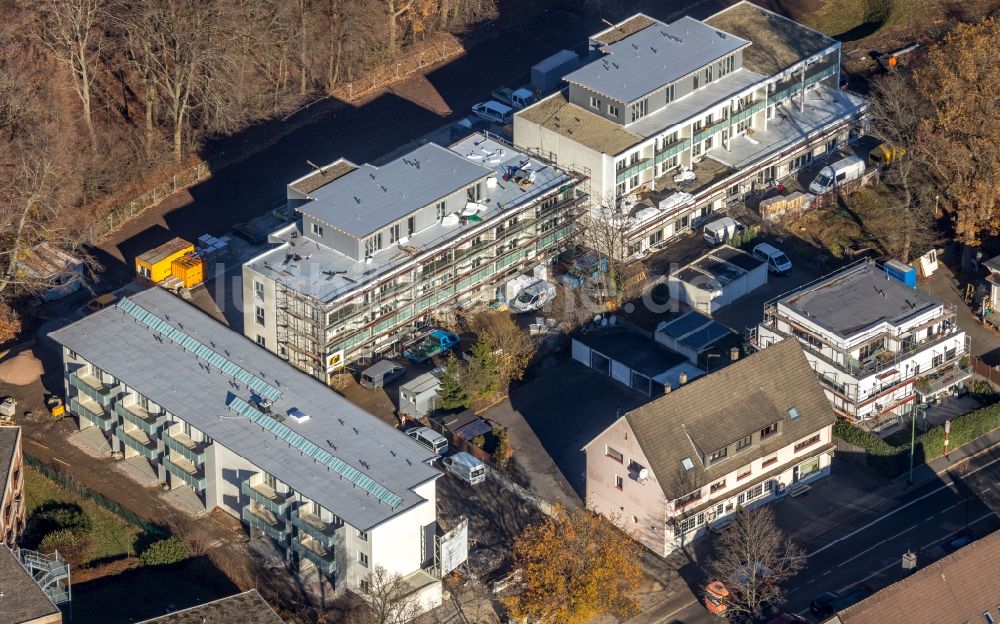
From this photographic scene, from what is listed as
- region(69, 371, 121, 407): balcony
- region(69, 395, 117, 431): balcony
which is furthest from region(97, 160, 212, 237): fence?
region(69, 395, 117, 431): balcony

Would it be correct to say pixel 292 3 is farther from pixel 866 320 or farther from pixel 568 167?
pixel 866 320

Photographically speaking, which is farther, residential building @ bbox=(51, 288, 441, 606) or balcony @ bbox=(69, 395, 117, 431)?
balcony @ bbox=(69, 395, 117, 431)

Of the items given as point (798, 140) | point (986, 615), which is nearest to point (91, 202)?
point (798, 140)

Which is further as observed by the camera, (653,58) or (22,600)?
(653,58)

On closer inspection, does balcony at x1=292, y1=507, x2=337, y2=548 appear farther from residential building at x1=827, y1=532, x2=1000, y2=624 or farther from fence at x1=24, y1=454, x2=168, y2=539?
residential building at x1=827, y1=532, x2=1000, y2=624

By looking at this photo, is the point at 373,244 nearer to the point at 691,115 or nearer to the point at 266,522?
the point at 266,522

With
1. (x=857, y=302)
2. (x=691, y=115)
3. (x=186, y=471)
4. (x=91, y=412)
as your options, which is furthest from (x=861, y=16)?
(x=91, y=412)
